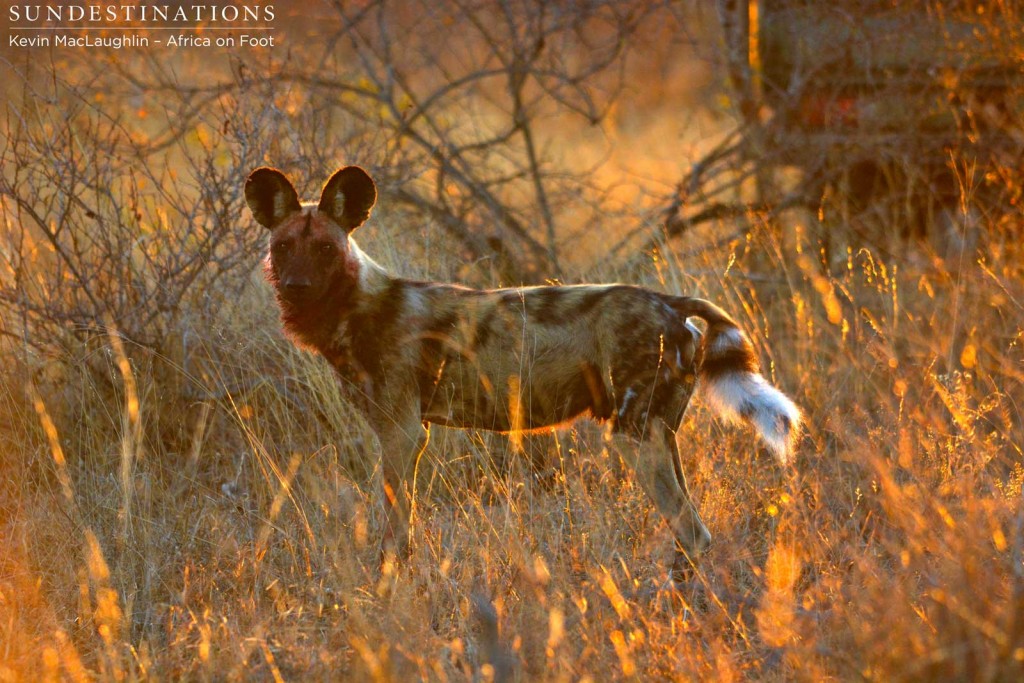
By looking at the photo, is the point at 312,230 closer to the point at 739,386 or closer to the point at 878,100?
the point at 739,386

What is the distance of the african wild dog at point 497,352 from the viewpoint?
3248 millimetres

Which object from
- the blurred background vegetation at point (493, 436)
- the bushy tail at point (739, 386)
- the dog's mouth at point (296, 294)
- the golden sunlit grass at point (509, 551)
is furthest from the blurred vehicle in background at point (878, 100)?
the dog's mouth at point (296, 294)

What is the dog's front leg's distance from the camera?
3361 mm

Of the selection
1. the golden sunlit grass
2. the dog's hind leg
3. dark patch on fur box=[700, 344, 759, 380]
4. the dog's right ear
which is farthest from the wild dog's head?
dark patch on fur box=[700, 344, 759, 380]

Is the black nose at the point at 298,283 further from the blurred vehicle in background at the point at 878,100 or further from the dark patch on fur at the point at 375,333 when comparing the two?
the blurred vehicle in background at the point at 878,100

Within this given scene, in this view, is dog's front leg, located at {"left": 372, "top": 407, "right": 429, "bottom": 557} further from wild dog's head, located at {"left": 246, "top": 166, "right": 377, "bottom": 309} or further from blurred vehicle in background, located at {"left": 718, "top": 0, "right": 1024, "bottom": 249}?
blurred vehicle in background, located at {"left": 718, "top": 0, "right": 1024, "bottom": 249}

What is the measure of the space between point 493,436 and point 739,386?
1.16 meters

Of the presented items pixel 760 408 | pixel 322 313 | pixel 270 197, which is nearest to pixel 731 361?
pixel 760 408

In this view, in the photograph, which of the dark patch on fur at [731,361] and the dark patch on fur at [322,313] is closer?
the dark patch on fur at [731,361]

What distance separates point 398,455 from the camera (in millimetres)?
3391

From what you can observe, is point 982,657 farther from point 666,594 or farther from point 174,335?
point 174,335

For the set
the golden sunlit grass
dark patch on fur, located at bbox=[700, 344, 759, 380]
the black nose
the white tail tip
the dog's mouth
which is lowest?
the golden sunlit grass

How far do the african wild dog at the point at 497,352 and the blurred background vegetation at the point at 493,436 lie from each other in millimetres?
211

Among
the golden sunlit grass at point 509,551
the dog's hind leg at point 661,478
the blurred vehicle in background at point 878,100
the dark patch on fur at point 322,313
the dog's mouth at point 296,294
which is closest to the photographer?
the golden sunlit grass at point 509,551
